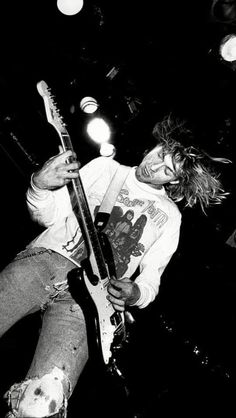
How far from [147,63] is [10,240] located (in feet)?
9.94

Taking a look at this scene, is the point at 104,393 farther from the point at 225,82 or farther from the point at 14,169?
the point at 225,82

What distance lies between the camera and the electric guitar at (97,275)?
5.10 ft

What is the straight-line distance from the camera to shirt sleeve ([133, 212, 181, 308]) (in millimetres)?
1810

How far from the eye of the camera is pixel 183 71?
3.36 m

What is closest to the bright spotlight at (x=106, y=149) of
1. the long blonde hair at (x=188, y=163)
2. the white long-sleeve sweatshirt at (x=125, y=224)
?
the long blonde hair at (x=188, y=163)

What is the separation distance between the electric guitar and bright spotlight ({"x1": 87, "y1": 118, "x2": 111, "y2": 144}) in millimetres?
2303

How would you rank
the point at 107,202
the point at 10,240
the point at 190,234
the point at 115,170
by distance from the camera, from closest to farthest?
the point at 107,202 → the point at 115,170 → the point at 10,240 → the point at 190,234

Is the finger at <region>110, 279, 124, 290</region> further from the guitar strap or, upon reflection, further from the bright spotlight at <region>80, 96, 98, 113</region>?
Result: the bright spotlight at <region>80, 96, 98, 113</region>

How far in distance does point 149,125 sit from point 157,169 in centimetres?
228

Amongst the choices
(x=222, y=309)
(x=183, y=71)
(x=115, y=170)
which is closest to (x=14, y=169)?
(x=115, y=170)

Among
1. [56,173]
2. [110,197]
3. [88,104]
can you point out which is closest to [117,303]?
[110,197]

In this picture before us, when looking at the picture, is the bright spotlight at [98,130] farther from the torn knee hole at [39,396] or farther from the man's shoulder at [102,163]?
the torn knee hole at [39,396]

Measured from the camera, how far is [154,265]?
189 centimetres

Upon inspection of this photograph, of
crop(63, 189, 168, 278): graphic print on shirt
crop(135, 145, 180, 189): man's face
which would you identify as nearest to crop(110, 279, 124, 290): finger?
crop(63, 189, 168, 278): graphic print on shirt
